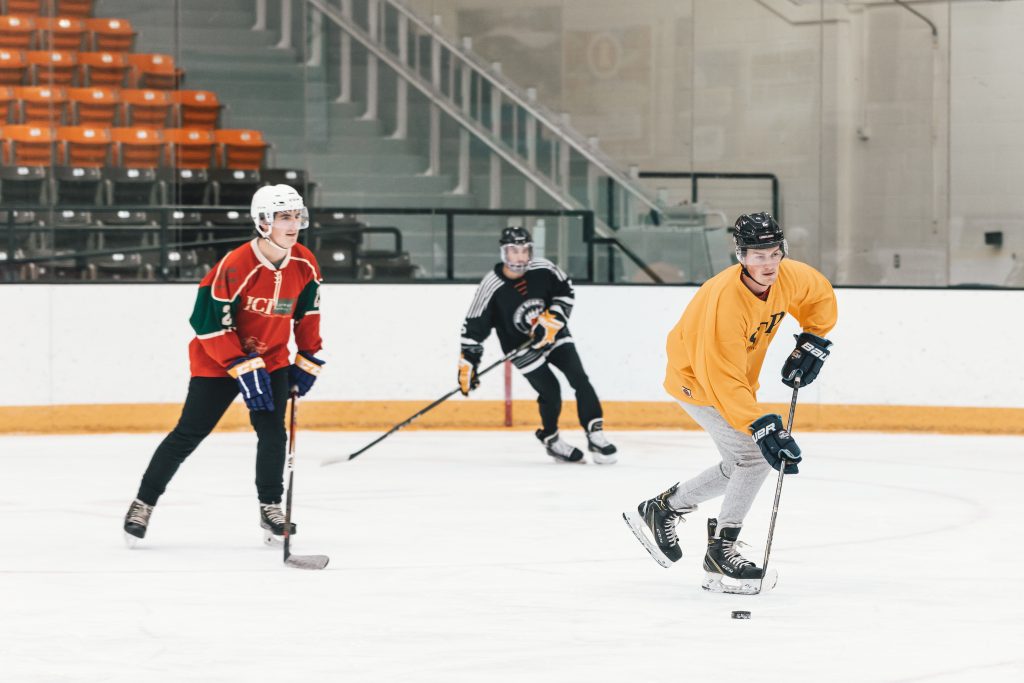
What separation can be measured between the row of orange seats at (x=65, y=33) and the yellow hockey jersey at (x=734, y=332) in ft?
19.1

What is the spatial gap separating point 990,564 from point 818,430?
3.77 metres

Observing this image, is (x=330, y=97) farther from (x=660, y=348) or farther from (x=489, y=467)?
(x=489, y=467)

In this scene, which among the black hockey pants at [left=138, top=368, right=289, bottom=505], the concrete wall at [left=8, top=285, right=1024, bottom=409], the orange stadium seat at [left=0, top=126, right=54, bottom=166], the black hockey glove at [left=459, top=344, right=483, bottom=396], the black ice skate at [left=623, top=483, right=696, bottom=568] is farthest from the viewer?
the orange stadium seat at [left=0, top=126, right=54, bottom=166]

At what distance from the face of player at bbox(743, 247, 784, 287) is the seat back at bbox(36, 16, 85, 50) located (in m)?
6.01

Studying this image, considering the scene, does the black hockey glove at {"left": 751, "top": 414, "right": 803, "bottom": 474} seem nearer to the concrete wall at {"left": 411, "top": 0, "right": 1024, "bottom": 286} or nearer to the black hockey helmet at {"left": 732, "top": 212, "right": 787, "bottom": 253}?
the black hockey helmet at {"left": 732, "top": 212, "right": 787, "bottom": 253}

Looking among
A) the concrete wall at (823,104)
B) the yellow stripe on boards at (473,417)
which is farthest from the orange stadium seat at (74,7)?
the yellow stripe on boards at (473,417)

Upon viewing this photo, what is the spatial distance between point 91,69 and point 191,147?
3.08 ft

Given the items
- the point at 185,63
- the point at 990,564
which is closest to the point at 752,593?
the point at 990,564

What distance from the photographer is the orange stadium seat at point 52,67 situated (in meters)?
8.67

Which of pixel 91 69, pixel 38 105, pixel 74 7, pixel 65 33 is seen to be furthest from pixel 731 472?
pixel 91 69

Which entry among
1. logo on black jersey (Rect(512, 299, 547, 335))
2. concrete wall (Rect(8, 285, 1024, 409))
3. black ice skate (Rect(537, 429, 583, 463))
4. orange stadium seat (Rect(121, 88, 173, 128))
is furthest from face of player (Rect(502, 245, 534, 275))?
orange stadium seat (Rect(121, 88, 173, 128))

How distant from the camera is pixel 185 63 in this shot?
8.98 m

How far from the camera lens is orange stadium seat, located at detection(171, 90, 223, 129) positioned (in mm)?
8992

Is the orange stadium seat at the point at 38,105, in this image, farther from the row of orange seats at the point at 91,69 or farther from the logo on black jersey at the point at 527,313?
the logo on black jersey at the point at 527,313
